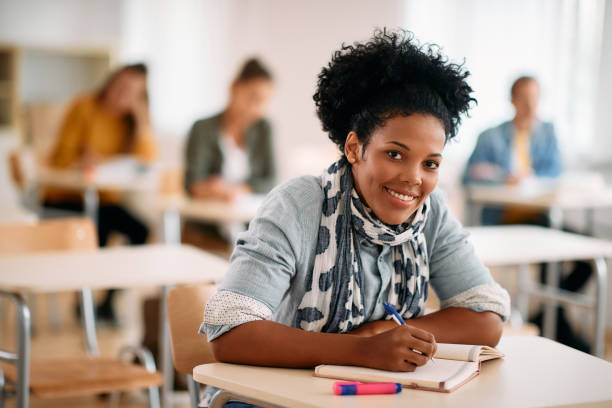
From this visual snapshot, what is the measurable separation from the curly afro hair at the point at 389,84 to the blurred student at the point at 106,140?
10.5ft

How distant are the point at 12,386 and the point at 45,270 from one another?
33 centimetres

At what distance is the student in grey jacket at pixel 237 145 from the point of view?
3918 millimetres

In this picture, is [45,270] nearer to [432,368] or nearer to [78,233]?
[78,233]

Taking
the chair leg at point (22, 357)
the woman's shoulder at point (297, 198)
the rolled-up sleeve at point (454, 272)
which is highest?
the woman's shoulder at point (297, 198)

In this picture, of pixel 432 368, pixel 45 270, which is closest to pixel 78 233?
pixel 45 270

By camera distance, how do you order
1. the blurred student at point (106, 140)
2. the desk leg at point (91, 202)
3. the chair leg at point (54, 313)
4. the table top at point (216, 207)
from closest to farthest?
the table top at point (216, 207)
the chair leg at point (54, 313)
the desk leg at point (91, 202)
the blurred student at point (106, 140)

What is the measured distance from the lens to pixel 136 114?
4.56 m

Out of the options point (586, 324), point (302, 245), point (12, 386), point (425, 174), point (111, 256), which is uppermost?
point (425, 174)

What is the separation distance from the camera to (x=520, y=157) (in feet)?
13.8

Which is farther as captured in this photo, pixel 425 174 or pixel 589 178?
pixel 589 178

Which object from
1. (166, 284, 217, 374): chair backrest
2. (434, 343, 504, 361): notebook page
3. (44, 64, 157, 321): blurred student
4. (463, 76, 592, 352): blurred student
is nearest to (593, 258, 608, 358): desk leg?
(463, 76, 592, 352): blurred student

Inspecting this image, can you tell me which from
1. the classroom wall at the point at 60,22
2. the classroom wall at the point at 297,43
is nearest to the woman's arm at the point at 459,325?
the classroom wall at the point at 297,43

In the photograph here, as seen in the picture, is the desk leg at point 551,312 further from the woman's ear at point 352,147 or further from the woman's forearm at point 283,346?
the woman's forearm at point 283,346

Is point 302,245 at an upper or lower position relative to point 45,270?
upper
